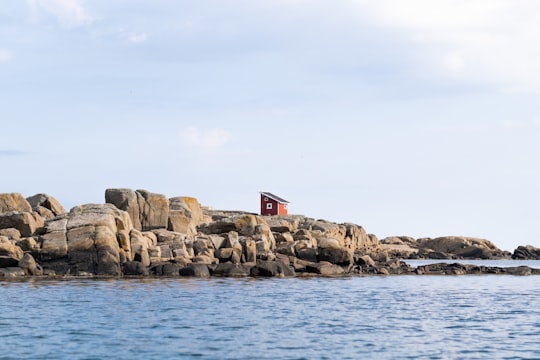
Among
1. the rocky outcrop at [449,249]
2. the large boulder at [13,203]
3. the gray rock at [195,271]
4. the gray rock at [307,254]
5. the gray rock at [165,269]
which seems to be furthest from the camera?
the rocky outcrop at [449,249]

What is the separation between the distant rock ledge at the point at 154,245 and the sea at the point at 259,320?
3341 millimetres

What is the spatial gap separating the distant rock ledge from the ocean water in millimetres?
3614

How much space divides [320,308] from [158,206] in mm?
28964

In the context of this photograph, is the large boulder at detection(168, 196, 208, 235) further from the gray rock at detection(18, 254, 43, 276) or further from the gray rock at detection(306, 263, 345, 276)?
the gray rock at detection(18, 254, 43, 276)

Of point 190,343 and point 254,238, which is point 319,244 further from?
point 190,343

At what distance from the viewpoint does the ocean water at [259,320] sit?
23.0 metres

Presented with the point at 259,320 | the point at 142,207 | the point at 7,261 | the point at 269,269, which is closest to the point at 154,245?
the point at 142,207

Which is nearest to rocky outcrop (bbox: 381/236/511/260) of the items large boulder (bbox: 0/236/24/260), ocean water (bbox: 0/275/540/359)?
ocean water (bbox: 0/275/540/359)

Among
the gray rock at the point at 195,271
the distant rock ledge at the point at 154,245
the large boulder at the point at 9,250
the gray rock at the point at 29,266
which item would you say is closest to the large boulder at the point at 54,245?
the distant rock ledge at the point at 154,245

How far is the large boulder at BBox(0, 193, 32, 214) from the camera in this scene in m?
57.5

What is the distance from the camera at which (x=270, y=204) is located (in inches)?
3605

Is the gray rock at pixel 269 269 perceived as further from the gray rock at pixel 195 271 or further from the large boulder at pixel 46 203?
the large boulder at pixel 46 203

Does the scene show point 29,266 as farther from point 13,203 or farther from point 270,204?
point 270,204

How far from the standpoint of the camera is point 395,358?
21.9m
